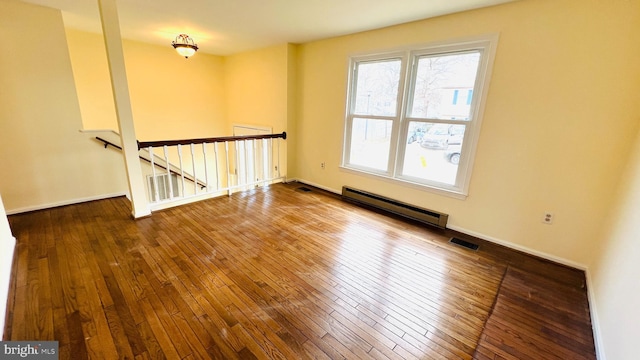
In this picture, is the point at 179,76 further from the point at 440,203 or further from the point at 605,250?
the point at 605,250

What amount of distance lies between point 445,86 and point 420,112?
1.26 feet

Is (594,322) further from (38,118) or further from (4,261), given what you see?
(38,118)

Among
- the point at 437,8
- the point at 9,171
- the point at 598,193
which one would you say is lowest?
the point at 9,171

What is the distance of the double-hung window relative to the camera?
108 inches

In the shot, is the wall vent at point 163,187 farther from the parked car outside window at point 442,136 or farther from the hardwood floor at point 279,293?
the parked car outside window at point 442,136

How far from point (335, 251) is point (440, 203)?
Result: 149 cm

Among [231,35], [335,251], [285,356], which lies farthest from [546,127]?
[231,35]

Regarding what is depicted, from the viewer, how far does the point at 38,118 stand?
301 cm

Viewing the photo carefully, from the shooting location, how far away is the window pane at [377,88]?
11.0ft

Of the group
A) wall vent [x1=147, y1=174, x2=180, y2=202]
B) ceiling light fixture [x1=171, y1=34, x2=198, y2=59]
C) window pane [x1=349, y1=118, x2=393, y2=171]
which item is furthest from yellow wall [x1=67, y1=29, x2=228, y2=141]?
window pane [x1=349, y1=118, x2=393, y2=171]

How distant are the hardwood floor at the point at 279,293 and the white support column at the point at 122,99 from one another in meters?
0.35

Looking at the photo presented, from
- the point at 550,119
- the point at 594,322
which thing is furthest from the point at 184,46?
the point at 594,322

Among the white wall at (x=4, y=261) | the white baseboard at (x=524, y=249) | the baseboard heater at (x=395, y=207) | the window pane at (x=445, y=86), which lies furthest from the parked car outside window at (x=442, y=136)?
the white wall at (x=4, y=261)

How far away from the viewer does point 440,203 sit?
10.2 feet
